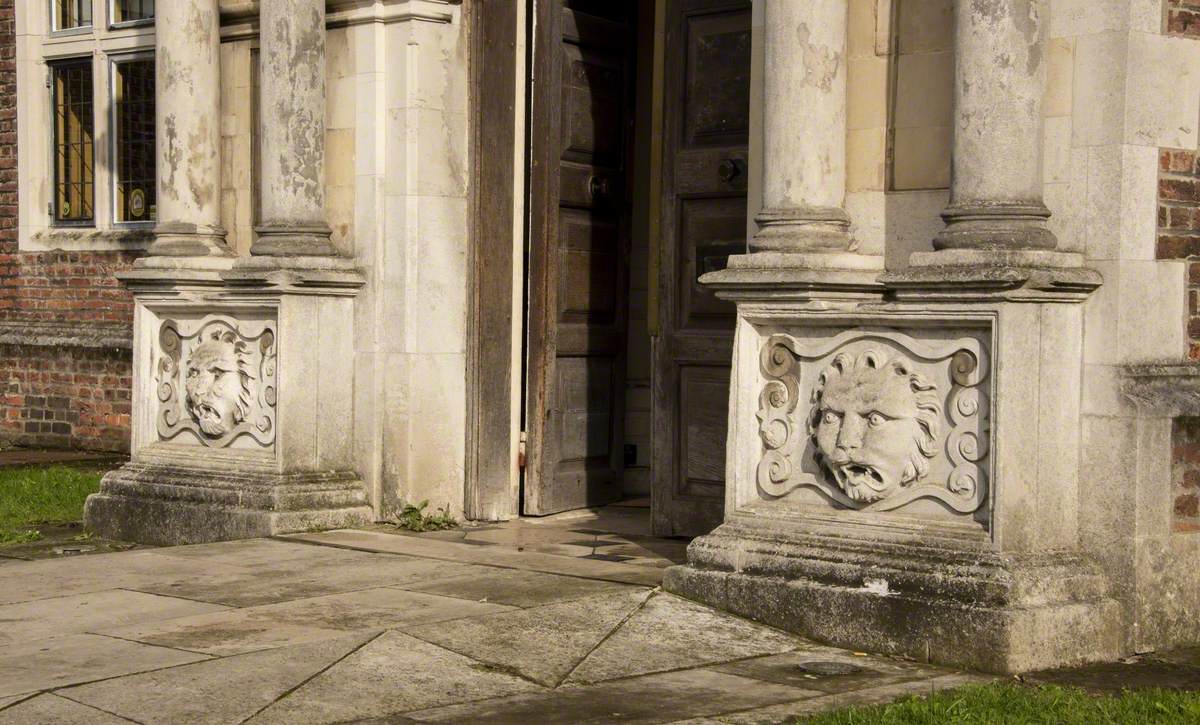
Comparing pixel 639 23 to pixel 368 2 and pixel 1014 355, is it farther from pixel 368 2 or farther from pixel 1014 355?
pixel 1014 355

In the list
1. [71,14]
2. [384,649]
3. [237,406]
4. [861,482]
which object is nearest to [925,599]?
[861,482]

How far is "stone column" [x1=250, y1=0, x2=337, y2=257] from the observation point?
9.35 meters

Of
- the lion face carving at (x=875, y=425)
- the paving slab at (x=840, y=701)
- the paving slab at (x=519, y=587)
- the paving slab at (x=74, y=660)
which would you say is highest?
the lion face carving at (x=875, y=425)

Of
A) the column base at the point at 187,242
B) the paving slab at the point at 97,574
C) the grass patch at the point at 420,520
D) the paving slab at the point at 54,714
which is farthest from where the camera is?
the column base at the point at 187,242

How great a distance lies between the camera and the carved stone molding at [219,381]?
30.6ft

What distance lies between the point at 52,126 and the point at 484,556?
7888mm

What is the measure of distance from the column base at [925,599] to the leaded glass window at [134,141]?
8020 mm

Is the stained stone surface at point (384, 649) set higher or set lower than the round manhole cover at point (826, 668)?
higher

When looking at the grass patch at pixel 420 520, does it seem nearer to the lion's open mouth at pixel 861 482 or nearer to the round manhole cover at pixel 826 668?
the lion's open mouth at pixel 861 482

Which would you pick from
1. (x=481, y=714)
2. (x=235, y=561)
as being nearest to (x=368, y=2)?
(x=235, y=561)

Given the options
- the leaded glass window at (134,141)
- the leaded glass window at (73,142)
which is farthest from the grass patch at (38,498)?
the leaded glass window at (73,142)

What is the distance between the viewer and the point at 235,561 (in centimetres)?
811

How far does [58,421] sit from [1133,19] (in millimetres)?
10401

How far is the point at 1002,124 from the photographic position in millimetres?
6609
